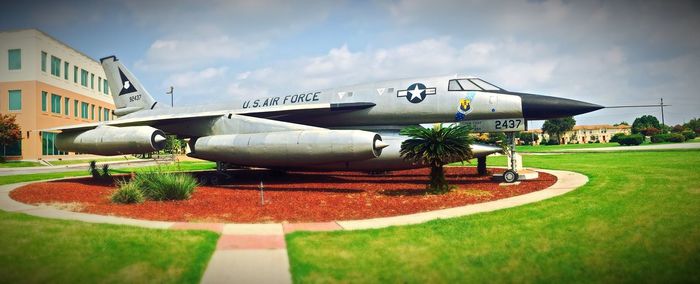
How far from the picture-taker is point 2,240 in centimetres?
575

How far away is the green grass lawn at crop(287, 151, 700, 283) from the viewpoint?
4574mm

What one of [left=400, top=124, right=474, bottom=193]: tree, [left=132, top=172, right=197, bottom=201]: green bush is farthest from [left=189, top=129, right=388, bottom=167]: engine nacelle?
[left=132, top=172, right=197, bottom=201]: green bush

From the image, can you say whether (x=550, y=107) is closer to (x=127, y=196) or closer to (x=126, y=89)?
(x=127, y=196)

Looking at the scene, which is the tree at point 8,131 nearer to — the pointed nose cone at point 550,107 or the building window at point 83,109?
the building window at point 83,109

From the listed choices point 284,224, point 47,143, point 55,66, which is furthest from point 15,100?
point 284,224

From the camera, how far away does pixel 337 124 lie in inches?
615

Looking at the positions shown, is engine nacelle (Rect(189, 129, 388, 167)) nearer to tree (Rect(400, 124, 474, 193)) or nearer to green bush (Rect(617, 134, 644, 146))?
tree (Rect(400, 124, 474, 193))

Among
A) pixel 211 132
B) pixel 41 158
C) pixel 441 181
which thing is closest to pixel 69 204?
pixel 211 132

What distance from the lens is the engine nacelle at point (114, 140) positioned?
13.9 metres

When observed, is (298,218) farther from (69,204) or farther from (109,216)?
(69,204)

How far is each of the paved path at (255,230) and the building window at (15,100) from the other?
36.4 meters

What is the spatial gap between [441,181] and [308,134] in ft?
14.6

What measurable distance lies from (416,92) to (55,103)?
4469 centimetres

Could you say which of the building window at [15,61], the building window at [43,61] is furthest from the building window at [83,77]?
the building window at [15,61]
